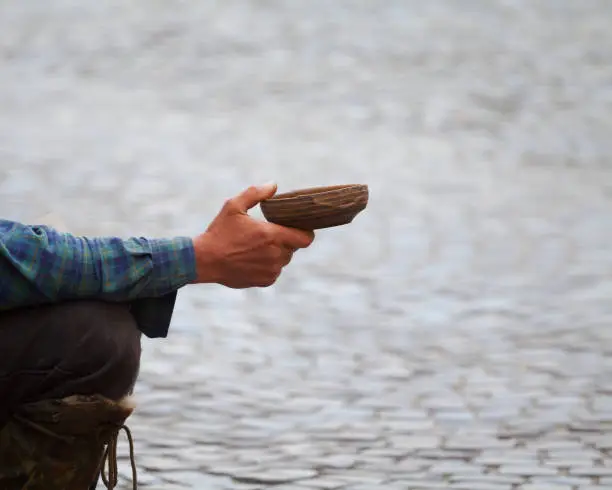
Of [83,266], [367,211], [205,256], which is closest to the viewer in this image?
[83,266]

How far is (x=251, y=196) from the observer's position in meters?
2.73

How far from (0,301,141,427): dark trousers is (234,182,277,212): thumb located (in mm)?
362

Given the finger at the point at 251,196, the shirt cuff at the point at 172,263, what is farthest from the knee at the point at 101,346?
the finger at the point at 251,196

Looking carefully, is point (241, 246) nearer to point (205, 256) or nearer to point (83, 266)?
point (205, 256)

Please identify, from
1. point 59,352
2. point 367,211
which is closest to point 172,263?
point 59,352

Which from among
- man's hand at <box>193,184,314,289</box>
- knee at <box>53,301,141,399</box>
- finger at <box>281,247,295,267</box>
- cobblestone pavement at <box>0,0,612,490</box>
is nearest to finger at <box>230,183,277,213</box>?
man's hand at <box>193,184,314,289</box>

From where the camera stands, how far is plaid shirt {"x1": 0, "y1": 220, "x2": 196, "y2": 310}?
8.10 feet

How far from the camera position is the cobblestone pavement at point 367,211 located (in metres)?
4.29

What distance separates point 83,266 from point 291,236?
46 centimetres

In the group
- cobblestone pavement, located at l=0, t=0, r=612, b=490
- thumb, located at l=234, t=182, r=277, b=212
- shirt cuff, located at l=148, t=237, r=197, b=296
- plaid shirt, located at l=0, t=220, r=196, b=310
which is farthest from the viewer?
cobblestone pavement, located at l=0, t=0, r=612, b=490

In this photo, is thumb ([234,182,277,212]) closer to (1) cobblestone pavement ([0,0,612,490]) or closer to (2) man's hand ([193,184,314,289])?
(2) man's hand ([193,184,314,289])

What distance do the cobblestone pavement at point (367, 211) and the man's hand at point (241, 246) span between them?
1.30 metres

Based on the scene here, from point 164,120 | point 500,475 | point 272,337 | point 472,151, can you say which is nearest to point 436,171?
point 472,151

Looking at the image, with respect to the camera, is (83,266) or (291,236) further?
(291,236)
